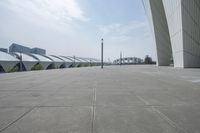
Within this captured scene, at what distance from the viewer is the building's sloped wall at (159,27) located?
40.9m

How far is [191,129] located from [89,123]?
6.36 ft

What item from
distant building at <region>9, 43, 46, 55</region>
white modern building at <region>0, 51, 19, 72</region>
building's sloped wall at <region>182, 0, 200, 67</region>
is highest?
distant building at <region>9, 43, 46, 55</region>

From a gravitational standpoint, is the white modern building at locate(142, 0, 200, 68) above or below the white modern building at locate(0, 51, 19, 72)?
above

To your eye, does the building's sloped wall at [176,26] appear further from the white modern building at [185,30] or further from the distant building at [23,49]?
the distant building at [23,49]

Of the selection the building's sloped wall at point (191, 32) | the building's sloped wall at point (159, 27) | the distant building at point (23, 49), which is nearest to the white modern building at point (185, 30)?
the building's sloped wall at point (191, 32)

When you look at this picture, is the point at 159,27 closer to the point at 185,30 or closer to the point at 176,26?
the point at 176,26

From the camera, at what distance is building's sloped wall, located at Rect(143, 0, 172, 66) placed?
134ft

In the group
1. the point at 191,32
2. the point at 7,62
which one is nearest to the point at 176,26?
the point at 191,32

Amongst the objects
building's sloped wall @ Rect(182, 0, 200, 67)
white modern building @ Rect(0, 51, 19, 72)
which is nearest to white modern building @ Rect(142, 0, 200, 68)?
building's sloped wall @ Rect(182, 0, 200, 67)

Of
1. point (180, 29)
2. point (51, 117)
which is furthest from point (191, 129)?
point (180, 29)

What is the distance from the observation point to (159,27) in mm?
45000

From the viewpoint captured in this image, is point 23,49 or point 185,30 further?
point 23,49

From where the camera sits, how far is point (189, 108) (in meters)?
4.05

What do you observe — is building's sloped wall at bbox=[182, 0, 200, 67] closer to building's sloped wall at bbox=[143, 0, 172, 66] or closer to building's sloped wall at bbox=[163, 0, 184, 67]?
building's sloped wall at bbox=[163, 0, 184, 67]
